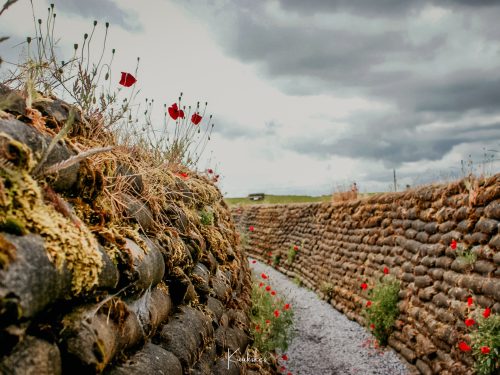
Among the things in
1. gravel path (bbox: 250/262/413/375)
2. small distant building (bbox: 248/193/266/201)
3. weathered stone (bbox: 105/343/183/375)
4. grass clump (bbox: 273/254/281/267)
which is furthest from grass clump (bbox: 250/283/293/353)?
small distant building (bbox: 248/193/266/201)

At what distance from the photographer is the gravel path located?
559cm

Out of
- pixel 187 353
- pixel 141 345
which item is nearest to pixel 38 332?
pixel 141 345

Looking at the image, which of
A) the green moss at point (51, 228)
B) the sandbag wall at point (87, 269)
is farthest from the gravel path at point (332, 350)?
the green moss at point (51, 228)

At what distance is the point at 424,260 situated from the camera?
5672 millimetres

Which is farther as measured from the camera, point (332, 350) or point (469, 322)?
point (332, 350)

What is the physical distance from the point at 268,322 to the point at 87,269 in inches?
161

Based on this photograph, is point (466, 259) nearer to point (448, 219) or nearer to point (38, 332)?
point (448, 219)

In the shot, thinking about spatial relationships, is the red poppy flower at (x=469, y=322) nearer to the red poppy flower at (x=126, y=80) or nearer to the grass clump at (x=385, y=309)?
the grass clump at (x=385, y=309)

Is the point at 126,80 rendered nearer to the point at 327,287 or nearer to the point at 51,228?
the point at 51,228

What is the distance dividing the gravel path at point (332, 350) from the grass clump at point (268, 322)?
39 centimetres

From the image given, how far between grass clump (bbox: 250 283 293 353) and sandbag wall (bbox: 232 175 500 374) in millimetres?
1645

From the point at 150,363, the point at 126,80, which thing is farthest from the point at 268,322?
the point at 150,363

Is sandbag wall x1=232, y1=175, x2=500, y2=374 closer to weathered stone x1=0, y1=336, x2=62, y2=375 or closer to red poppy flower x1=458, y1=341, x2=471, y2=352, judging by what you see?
red poppy flower x1=458, y1=341, x2=471, y2=352

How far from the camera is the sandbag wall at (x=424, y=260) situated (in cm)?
448
